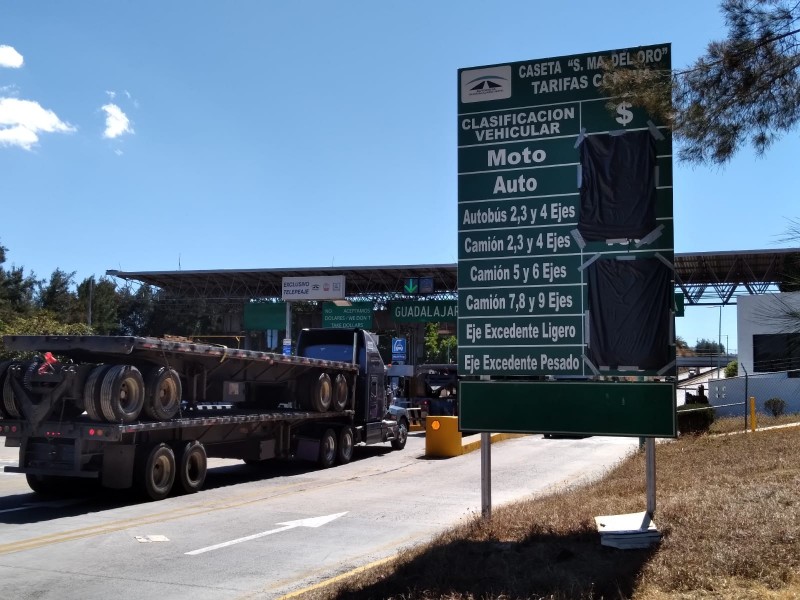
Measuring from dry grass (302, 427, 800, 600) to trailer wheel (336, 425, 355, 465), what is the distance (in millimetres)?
10574

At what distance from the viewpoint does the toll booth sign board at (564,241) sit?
28.0 feet

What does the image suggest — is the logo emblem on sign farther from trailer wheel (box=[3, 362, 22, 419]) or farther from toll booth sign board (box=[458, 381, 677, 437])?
trailer wheel (box=[3, 362, 22, 419])

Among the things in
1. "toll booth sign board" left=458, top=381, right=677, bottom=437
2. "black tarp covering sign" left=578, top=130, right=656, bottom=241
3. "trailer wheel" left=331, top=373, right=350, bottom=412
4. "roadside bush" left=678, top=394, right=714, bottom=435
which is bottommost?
"roadside bush" left=678, top=394, right=714, bottom=435

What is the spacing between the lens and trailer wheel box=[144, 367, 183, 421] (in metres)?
13.5

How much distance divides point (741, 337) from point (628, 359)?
3166 cm

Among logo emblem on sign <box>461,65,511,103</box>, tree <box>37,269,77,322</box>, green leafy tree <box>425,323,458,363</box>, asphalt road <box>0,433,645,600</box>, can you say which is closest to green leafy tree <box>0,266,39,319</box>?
tree <box>37,269,77,322</box>

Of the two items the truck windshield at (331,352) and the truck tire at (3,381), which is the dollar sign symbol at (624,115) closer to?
the truck tire at (3,381)

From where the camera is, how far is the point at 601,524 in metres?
8.00

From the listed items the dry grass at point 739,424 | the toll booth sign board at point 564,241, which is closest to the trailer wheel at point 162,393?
the toll booth sign board at point 564,241

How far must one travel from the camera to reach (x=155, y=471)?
1380 cm

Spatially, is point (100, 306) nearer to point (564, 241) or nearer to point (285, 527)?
point (285, 527)

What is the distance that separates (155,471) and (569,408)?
26.2ft

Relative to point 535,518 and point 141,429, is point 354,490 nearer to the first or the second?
point 141,429

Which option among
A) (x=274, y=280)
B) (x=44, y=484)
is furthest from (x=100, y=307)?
(x=44, y=484)
